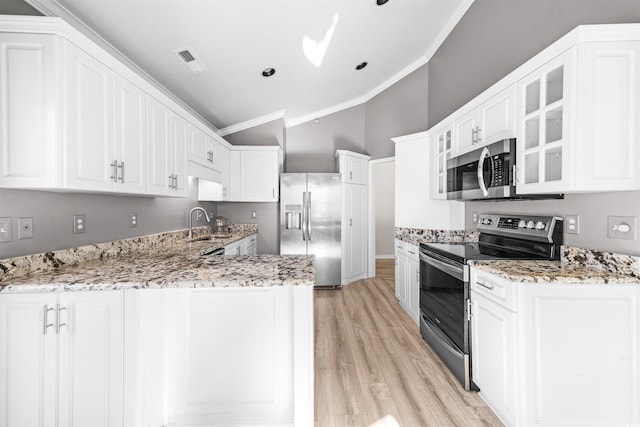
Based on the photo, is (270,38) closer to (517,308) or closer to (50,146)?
(50,146)

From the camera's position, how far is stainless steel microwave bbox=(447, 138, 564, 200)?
2.07m

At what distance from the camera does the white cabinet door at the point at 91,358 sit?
138 cm

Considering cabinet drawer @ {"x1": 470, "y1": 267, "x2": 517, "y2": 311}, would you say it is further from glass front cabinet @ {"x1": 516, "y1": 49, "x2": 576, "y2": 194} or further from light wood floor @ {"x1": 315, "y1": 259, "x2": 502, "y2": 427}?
light wood floor @ {"x1": 315, "y1": 259, "x2": 502, "y2": 427}

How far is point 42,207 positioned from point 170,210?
1.56 m

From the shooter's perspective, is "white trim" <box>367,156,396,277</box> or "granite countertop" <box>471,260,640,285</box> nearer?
"granite countertop" <box>471,260,640,285</box>

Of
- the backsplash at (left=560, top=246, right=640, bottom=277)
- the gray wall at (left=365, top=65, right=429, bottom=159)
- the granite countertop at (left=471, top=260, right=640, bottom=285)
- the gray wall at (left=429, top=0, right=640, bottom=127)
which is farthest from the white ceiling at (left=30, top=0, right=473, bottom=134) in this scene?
the backsplash at (left=560, top=246, right=640, bottom=277)

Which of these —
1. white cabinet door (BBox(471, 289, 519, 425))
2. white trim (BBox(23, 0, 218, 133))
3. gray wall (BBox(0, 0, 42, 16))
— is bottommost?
white cabinet door (BBox(471, 289, 519, 425))

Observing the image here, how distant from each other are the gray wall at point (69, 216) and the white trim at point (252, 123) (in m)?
2.24

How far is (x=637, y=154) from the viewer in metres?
1.52

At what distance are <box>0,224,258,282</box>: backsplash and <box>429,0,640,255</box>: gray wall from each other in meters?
3.21

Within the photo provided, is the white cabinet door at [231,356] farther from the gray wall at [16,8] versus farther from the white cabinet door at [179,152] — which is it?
the gray wall at [16,8]

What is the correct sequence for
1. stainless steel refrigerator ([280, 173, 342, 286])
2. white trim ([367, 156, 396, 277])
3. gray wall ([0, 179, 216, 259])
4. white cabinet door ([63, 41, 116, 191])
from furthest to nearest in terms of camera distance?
1. white trim ([367, 156, 396, 277])
2. stainless steel refrigerator ([280, 173, 342, 286])
3. gray wall ([0, 179, 216, 259])
4. white cabinet door ([63, 41, 116, 191])

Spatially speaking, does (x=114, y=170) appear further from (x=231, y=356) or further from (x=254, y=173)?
(x=254, y=173)

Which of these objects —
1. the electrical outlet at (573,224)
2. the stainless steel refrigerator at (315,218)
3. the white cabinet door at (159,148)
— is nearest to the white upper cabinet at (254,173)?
the stainless steel refrigerator at (315,218)
